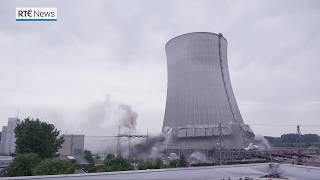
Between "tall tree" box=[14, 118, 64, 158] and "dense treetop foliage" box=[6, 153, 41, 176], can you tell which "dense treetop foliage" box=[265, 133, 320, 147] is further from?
"dense treetop foliage" box=[6, 153, 41, 176]

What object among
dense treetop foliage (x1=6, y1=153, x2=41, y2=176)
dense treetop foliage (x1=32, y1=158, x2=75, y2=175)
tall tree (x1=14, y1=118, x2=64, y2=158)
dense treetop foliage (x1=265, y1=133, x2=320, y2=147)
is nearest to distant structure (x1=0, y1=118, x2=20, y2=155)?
tall tree (x1=14, y1=118, x2=64, y2=158)

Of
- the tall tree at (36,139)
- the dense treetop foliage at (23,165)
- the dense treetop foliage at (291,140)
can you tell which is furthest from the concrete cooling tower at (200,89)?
the dense treetop foliage at (291,140)

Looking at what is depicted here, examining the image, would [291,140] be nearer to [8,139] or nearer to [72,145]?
[72,145]

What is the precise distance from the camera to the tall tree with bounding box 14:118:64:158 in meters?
16.7

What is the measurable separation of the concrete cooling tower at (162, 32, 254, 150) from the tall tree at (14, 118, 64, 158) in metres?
8.06

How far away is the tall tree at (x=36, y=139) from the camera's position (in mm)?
16719

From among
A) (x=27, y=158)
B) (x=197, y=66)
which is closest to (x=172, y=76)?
(x=197, y=66)

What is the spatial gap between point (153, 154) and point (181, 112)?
7.76 metres

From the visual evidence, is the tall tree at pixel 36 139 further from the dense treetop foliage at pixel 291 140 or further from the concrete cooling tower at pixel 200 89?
the dense treetop foliage at pixel 291 140

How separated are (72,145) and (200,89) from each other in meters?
22.0

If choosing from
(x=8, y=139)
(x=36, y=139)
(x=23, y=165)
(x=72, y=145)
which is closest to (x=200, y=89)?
(x=36, y=139)

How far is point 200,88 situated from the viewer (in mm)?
18609

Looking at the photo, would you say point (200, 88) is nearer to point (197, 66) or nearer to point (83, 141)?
point (197, 66)

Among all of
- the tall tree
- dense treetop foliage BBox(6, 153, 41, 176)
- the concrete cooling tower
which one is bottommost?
dense treetop foliage BBox(6, 153, 41, 176)
